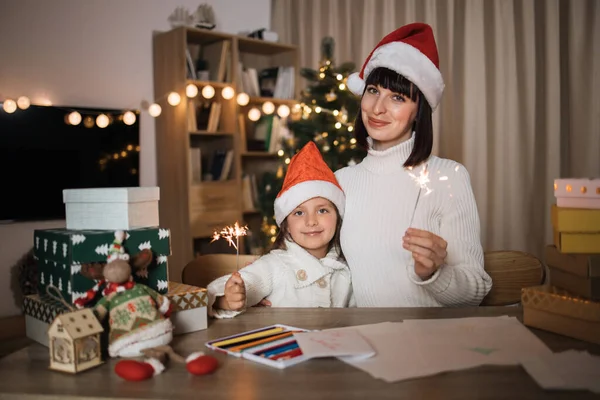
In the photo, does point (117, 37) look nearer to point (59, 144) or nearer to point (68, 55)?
point (68, 55)

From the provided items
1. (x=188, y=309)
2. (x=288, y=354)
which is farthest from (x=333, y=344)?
(x=188, y=309)

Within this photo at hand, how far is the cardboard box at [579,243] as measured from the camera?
122 cm

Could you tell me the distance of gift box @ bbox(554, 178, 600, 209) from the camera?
1.22 meters

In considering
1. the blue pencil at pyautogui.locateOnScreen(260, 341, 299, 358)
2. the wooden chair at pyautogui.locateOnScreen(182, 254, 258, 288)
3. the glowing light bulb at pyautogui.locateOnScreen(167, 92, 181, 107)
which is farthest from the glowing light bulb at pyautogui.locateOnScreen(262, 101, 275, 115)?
the blue pencil at pyautogui.locateOnScreen(260, 341, 299, 358)

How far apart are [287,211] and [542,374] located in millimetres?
1032

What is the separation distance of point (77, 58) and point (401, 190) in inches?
134

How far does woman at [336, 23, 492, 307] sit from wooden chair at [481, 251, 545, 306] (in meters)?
0.20

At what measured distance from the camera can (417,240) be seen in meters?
1.32

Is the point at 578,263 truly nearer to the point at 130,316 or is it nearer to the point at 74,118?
the point at 130,316

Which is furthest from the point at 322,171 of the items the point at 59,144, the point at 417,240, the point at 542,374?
the point at 59,144

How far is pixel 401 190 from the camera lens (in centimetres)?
182

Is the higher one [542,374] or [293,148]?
[293,148]

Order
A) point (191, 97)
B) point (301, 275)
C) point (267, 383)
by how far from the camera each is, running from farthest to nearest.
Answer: point (191, 97), point (301, 275), point (267, 383)

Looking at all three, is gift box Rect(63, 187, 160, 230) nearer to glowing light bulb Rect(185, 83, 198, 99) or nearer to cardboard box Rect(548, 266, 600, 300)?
cardboard box Rect(548, 266, 600, 300)
